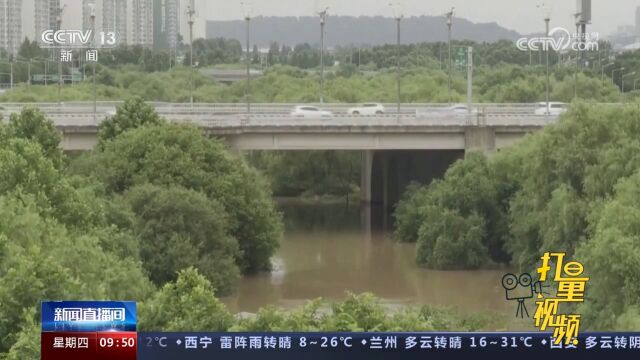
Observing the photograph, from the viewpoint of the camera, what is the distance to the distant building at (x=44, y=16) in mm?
35219

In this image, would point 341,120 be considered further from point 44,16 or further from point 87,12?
point 44,16

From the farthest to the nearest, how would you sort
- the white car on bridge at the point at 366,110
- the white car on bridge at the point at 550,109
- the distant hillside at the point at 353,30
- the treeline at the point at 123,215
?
the distant hillside at the point at 353,30
the white car on bridge at the point at 366,110
the white car on bridge at the point at 550,109
the treeline at the point at 123,215

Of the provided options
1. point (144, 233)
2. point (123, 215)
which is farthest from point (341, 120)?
point (123, 215)

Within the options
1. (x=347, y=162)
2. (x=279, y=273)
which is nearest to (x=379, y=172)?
(x=347, y=162)

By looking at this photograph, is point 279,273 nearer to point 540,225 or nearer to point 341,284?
point 341,284

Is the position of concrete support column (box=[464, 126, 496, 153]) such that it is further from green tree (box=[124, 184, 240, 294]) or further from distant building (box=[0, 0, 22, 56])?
distant building (box=[0, 0, 22, 56])

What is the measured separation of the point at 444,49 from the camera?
46594 mm

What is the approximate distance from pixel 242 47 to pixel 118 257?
3940 centimetres

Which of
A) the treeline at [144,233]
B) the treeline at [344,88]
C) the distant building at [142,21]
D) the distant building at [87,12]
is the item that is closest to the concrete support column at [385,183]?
the treeline at [344,88]

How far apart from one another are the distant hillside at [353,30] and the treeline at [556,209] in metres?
17.6

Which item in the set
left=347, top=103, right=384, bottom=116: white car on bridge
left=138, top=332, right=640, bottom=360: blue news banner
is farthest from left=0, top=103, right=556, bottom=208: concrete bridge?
left=138, top=332, right=640, bottom=360: blue news banner

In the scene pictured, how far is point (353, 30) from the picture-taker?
4775 cm

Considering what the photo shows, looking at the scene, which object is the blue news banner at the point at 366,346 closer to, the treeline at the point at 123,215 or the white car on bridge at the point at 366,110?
the treeline at the point at 123,215

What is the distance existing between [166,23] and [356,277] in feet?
62.4
